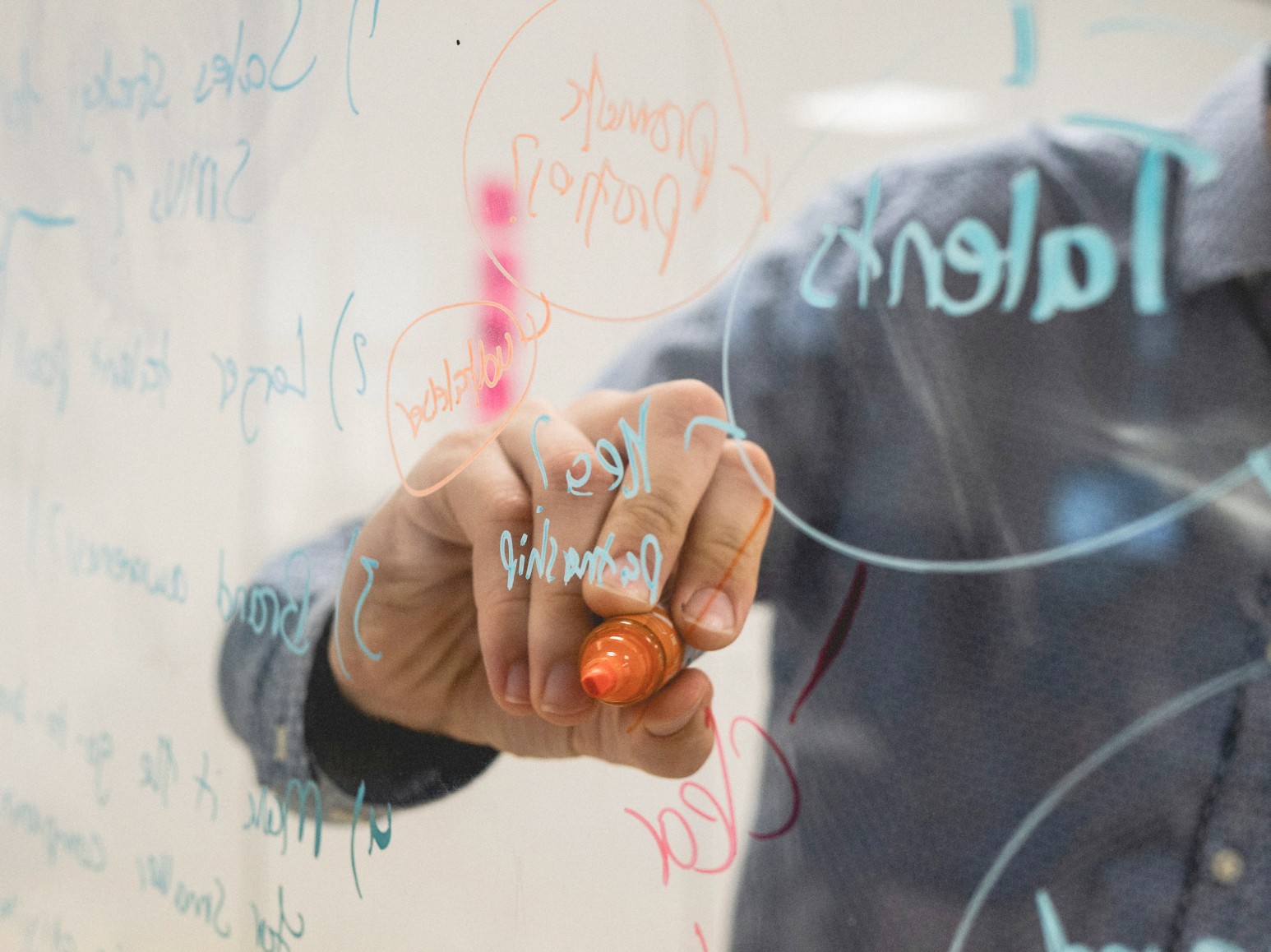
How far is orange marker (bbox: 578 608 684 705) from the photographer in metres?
0.42

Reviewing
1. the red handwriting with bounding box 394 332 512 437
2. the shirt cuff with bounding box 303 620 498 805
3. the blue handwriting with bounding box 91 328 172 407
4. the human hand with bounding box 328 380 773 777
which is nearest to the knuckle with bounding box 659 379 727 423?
the human hand with bounding box 328 380 773 777

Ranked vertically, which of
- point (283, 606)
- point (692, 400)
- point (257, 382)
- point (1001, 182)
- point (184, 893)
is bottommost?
point (184, 893)

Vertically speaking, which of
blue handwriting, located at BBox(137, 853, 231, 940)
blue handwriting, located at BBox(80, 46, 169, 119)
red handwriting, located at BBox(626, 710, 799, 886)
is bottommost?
blue handwriting, located at BBox(137, 853, 231, 940)

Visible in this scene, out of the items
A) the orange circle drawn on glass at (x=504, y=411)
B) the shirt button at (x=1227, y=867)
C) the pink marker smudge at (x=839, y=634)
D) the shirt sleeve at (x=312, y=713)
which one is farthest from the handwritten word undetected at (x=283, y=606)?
the shirt button at (x=1227, y=867)

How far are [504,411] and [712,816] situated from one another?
21 centimetres

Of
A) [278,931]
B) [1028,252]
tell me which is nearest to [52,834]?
[278,931]

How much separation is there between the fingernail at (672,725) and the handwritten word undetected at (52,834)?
590 millimetres

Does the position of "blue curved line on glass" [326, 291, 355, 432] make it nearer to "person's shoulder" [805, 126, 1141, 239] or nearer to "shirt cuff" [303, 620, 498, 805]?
"shirt cuff" [303, 620, 498, 805]

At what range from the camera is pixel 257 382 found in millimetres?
654

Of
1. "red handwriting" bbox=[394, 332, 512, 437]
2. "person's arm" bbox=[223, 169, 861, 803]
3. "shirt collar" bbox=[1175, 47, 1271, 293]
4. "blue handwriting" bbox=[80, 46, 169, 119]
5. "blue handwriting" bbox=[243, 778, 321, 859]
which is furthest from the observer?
"blue handwriting" bbox=[80, 46, 169, 119]

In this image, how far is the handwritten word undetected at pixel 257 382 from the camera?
0.62 meters

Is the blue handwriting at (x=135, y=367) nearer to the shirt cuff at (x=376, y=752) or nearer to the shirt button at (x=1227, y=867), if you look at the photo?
the shirt cuff at (x=376, y=752)

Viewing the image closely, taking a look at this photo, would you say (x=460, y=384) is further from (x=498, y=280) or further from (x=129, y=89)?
(x=129, y=89)

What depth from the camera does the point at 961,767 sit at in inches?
14.3
